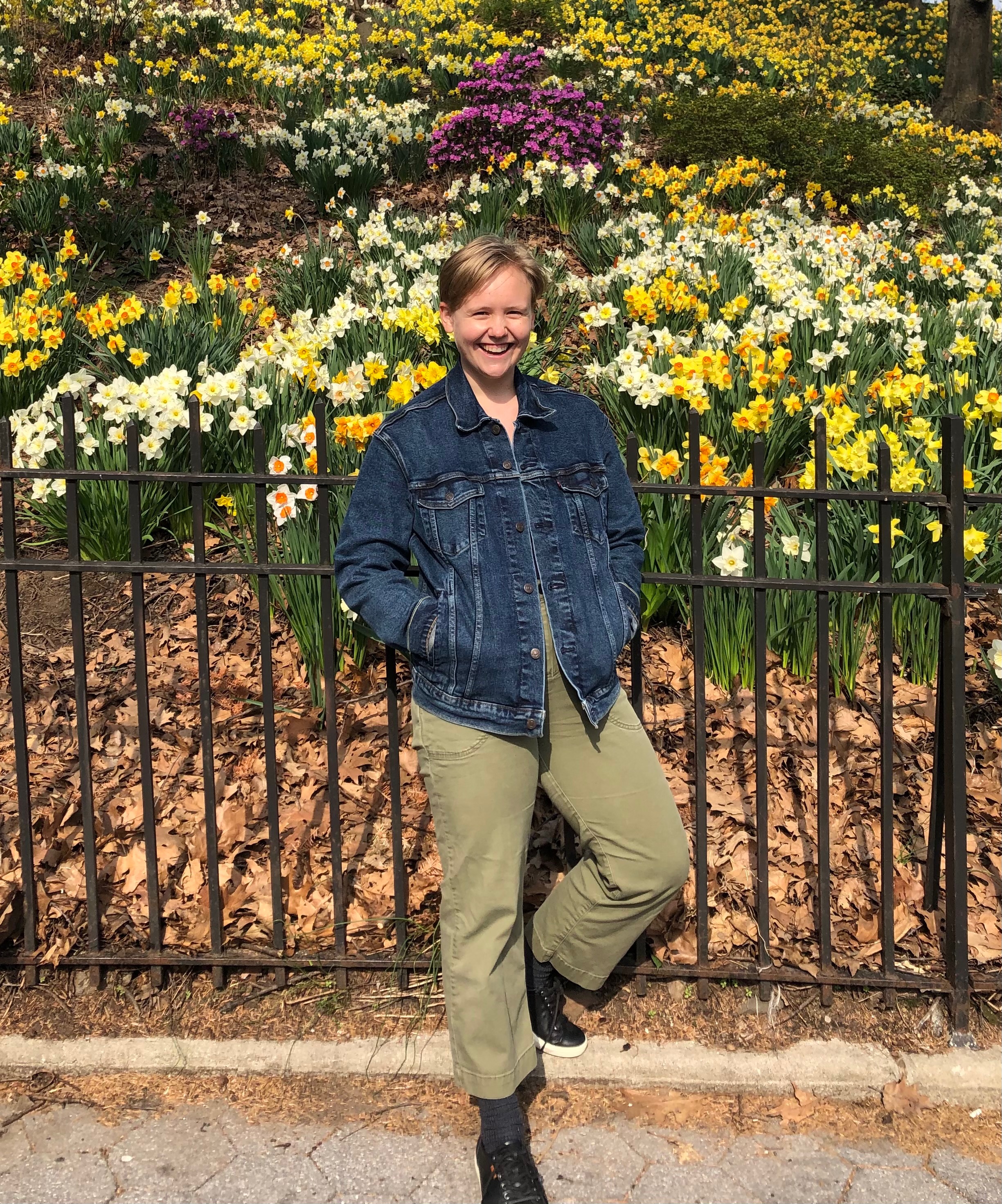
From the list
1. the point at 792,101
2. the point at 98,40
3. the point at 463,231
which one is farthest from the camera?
the point at 98,40

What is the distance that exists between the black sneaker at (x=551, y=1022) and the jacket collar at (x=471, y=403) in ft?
3.95

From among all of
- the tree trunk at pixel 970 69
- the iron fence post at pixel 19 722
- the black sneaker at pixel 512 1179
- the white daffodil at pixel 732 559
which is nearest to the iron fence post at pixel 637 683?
the white daffodil at pixel 732 559

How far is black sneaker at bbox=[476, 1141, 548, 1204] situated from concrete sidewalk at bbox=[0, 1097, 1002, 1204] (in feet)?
0.25

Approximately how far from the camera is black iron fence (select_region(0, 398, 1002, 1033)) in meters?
2.61

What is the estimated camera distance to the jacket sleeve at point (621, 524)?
231cm

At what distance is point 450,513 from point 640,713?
0.82 meters

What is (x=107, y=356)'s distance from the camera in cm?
467

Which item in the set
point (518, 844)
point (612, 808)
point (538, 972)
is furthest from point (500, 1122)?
point (612, 808)

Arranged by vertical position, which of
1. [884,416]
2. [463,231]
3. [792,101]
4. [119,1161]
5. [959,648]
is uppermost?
[792,101]

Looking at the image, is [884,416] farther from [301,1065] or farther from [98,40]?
[98,40]

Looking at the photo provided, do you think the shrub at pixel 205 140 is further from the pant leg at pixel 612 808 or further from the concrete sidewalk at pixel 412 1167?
the concrete sidewalk at pixel 412 1167

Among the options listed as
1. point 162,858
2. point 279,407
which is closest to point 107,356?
point 279,407

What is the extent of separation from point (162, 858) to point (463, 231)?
455 centimetres

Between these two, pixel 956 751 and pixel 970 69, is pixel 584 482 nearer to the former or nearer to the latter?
pixel 956 751
